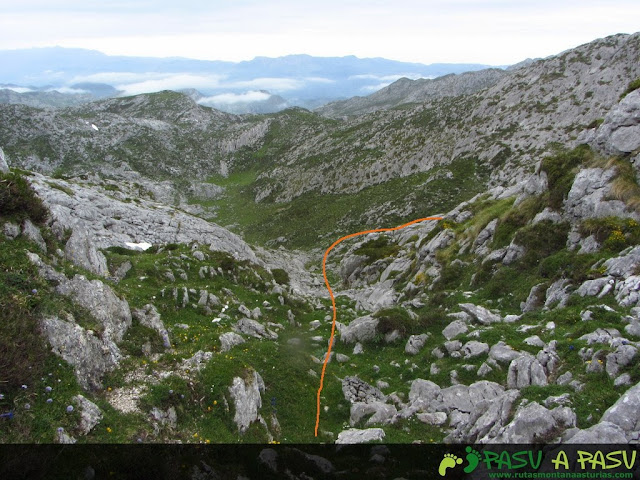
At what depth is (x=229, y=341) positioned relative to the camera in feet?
64.6

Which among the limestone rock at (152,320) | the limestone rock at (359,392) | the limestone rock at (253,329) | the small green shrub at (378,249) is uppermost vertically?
the limestone rock at (152,320)

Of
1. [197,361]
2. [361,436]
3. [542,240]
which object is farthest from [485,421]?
[542,240]

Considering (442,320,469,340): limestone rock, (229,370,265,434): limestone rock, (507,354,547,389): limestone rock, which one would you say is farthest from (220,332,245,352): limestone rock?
(507,354,547,389): limestone rock

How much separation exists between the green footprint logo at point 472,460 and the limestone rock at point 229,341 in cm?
1153

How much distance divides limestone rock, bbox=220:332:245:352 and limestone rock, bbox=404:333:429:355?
30.6 ft

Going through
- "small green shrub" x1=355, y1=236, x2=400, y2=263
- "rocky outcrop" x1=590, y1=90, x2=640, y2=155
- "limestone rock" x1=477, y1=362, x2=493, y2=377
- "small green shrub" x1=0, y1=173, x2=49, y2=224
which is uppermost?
"rocky outcrop" x1=590, y1=90, x2=640, y2=155

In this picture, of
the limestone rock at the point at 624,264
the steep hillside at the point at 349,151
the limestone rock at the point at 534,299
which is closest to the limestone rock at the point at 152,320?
the limestone rock at the point at 534,299

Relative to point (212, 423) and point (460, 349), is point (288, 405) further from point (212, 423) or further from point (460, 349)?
point (460, 349)

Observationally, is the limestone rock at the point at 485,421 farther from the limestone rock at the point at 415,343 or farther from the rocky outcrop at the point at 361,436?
the limestone rock at the point at 415,343

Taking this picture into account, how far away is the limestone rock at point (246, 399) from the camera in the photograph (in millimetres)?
14961

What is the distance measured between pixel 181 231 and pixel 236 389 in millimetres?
34724

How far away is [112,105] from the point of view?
19800 centimetres

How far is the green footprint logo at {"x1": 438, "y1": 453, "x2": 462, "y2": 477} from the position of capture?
1240 cm

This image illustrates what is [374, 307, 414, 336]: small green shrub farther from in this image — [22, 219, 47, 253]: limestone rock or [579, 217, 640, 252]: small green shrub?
[22, 219, 47, 253]: limestone rock
